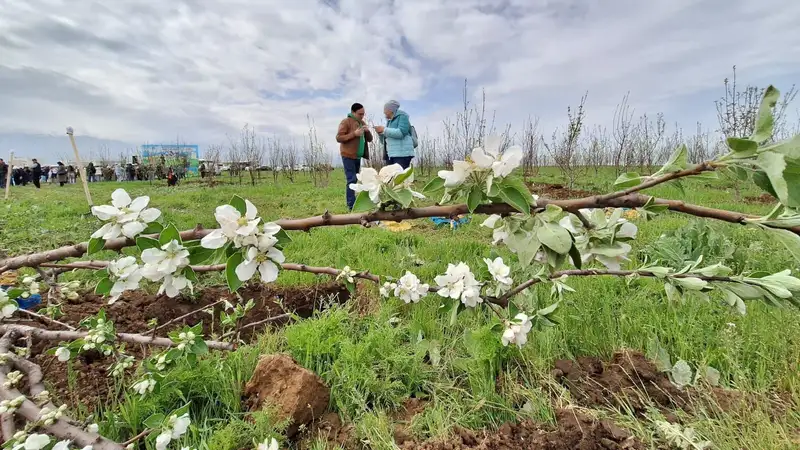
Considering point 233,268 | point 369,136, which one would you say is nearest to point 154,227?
point 233,268

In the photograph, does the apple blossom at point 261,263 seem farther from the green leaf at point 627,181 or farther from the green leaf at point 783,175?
the green leaf at point 783,175

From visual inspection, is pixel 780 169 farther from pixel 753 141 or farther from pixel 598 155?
pixel 598 155

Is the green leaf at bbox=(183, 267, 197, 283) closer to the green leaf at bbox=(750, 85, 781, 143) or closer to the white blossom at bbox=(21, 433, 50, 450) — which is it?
the white blossom at bbox=(21, 433, 50, 450)

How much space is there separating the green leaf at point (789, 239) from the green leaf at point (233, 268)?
2.85 ft

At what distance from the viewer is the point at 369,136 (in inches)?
267

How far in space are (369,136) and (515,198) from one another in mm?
6331

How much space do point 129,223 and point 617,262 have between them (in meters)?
0.98

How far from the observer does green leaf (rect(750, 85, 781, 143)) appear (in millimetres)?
551

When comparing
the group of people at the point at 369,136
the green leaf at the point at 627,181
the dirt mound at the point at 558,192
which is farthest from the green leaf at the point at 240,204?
the dirt mound at the point at 558,192

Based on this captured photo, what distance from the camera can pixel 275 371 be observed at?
1.67 metres

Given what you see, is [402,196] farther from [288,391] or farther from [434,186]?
[288,391]

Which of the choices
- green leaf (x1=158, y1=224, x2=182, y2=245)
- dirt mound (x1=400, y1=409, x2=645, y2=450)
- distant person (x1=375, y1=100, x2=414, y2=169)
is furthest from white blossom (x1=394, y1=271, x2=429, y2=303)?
distant person (x1=375, y1=100, x2=414, y2=169)

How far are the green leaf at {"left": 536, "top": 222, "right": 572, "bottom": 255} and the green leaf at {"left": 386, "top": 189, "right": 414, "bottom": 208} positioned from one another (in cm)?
23

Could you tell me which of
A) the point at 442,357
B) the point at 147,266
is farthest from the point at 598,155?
the point at 147,266
